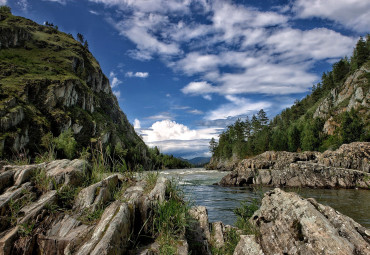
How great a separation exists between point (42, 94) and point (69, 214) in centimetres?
9608

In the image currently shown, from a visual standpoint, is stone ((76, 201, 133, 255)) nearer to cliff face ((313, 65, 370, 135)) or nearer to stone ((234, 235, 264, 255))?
stone ((234, 235, 264, 255))

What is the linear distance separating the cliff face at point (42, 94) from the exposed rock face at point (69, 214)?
23.4m

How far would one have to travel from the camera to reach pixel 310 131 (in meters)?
90.5

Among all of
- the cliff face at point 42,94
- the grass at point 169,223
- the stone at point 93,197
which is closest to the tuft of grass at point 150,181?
the grass at point 169,223

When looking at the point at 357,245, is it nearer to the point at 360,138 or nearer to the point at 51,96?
the point at 360,138

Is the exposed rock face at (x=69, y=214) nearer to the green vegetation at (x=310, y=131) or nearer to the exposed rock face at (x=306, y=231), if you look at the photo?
the exposed rock face at (x=306, y=231)

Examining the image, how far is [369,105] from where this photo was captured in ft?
265

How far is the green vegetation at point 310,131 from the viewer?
7494 cm

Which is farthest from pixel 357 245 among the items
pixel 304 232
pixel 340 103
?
pixel 340 103

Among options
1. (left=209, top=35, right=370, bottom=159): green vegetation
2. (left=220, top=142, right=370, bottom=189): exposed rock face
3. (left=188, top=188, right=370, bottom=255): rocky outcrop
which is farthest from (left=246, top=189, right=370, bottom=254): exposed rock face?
(left=209, top=35, right=370, bottom=159): green vegetation

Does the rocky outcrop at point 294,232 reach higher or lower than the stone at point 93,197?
lower

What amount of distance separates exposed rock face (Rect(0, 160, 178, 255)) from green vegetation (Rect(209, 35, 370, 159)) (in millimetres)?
86644

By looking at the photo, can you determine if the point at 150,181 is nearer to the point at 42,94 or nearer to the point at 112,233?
the point at 112,233

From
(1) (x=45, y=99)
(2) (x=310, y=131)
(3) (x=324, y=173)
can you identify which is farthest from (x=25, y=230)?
(2) (x=310, y=131)
